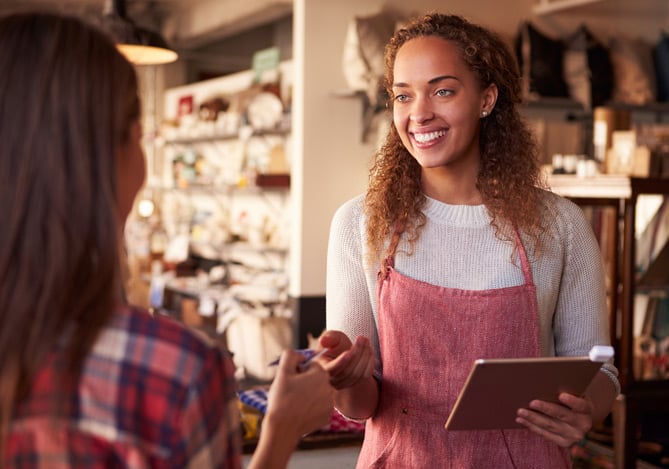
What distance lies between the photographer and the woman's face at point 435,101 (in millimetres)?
1891

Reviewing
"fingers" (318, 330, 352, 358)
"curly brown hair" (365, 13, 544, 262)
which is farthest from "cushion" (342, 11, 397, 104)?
"fingers" (318, 330, 352, 358)

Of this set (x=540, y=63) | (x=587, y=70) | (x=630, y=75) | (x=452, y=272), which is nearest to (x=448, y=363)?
(x=452, y=272)

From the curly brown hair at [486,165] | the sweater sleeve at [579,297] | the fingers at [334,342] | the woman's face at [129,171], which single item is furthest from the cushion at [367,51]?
the woman's face at [129,171]

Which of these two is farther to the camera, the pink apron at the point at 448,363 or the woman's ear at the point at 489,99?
the woman's ear at the point at 489,99

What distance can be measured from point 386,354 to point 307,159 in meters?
3.46

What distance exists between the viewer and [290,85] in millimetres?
5922

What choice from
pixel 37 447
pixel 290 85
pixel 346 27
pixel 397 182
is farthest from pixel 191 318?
pixel 37 447

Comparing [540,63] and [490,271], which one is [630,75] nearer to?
[540,63]

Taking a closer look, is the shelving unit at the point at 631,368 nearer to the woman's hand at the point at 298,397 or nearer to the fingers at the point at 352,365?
the fingers at the point at 352,365

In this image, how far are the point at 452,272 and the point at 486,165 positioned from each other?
30 centimetres

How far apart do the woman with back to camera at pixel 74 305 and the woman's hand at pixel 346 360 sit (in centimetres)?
66

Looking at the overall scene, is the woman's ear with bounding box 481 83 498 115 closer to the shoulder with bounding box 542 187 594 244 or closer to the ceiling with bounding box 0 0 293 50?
the shoulder with bounding box 542 187 594 244

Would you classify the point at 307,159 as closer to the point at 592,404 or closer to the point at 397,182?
the point at 397,182

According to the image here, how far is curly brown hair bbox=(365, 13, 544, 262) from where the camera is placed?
1912 mm
